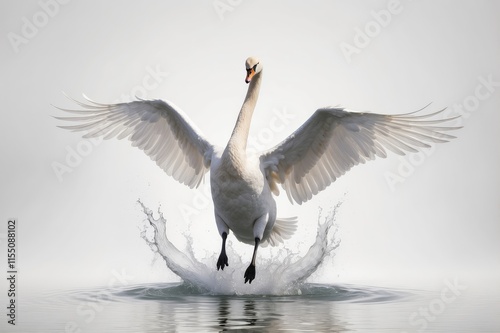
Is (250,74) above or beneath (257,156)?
above

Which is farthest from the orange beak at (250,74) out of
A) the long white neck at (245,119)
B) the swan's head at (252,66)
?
the long white neck at (245,119)

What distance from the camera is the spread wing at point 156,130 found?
593 inches

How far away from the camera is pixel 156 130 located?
15.5m

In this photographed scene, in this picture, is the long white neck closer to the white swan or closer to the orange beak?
the white swan

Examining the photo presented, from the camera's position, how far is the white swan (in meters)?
13.5

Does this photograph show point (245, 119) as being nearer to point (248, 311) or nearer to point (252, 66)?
point (252, 66)

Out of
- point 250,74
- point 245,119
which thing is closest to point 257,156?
point 245,119

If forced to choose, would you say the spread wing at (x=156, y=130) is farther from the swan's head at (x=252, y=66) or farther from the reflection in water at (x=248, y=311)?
the reflection in water at (x=248, y=311)

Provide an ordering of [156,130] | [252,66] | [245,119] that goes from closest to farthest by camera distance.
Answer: [245,119] → [252,66] → [156,130]

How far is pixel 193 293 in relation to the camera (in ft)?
47.0

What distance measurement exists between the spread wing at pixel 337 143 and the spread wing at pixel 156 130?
58.5 inches

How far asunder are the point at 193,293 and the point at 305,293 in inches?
79.4

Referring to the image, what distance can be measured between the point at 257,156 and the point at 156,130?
2385 millimetres

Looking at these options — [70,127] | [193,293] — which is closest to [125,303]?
[193,293]
